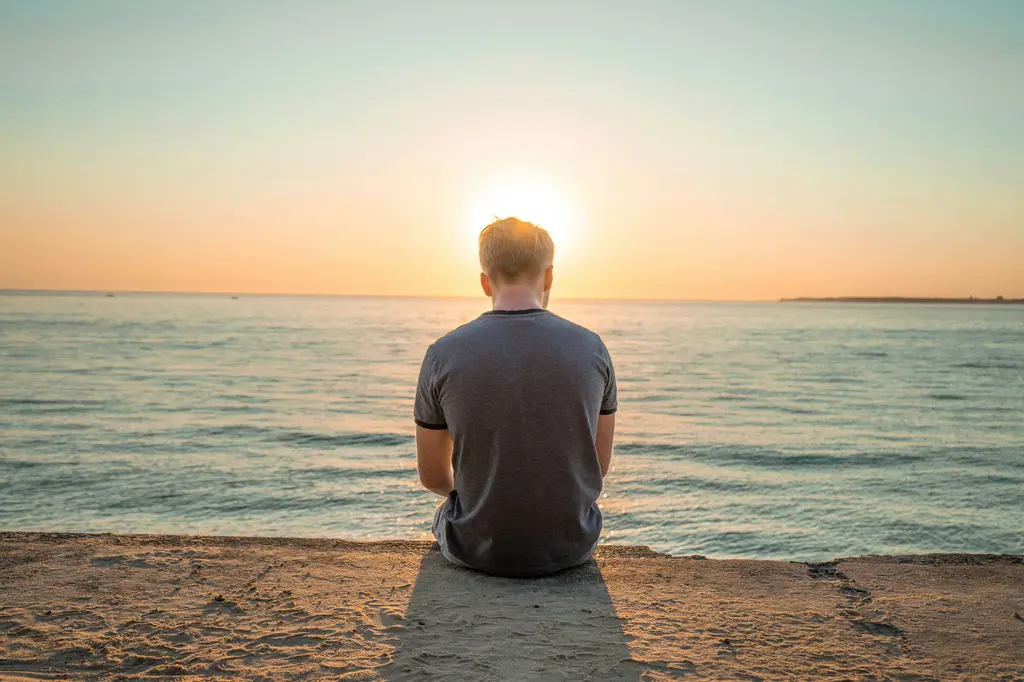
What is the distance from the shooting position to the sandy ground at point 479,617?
2.59 metres

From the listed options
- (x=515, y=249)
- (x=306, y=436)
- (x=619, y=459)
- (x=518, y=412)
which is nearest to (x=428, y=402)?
(x=518, y=412)

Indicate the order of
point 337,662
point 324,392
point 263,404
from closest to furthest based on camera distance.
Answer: point 337,662 < point 263,404 < point 324,392

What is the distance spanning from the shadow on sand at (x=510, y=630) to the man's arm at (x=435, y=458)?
41cm

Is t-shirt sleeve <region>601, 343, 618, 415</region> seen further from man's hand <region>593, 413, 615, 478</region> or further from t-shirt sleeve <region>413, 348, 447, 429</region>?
t-shirt sleeve <region>413, 348, 447, 429</region>

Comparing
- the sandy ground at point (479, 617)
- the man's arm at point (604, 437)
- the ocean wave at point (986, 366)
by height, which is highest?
the man's arm at point (604, 437)

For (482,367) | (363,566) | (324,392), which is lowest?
(324,392)

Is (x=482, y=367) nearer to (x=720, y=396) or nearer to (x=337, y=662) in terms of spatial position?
(x=337, y=662)

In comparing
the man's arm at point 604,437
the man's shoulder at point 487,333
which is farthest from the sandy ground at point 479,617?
the man's shoulder at point 487,333

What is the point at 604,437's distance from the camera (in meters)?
3.51

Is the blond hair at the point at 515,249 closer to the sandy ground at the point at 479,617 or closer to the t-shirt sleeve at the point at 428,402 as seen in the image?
the t-shirt sleeve at the point at 428,402

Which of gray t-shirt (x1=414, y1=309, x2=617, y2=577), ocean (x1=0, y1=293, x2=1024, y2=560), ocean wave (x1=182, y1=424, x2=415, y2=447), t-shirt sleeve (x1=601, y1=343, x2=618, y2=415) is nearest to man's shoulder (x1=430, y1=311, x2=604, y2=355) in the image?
gray t-shirt (x1=414, y1=309, x2=617, y2=577)

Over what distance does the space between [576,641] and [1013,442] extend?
542 inches

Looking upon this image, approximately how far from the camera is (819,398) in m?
19.6

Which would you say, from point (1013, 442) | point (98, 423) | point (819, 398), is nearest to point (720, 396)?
point (819, 398)
